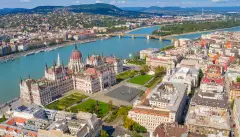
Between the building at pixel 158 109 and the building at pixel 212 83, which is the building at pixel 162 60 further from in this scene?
the building at pixel 158 109

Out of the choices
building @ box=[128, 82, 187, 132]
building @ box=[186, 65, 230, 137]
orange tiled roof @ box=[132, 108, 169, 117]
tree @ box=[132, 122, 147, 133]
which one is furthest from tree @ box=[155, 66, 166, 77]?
tree @ box=[132, 122, 147, 133]

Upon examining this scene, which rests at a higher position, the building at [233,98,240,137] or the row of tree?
the row of tree

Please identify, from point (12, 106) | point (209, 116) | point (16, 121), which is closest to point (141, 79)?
point (209, 116)

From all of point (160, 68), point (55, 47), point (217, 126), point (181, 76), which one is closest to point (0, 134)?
point (217, 126)

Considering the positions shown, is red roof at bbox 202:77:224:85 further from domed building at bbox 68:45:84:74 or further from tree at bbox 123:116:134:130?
domed building at bbox 68:45:84:74

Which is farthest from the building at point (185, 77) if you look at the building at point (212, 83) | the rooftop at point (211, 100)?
the rooftop at point (211, 100)

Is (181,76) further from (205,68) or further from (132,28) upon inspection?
(132,28)
